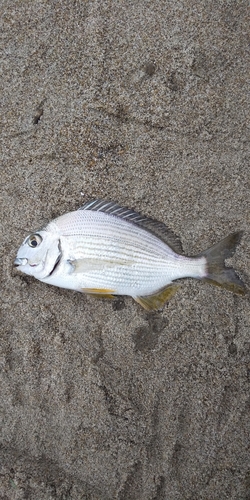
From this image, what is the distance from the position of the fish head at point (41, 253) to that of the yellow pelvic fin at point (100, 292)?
250mm

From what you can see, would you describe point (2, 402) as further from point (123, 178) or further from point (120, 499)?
point (123, 178)

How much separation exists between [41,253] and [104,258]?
0.37m

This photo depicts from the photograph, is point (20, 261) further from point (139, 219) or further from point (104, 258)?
point (139, 219)

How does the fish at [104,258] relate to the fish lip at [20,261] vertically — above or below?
above

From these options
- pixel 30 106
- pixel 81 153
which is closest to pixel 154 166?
pixel 81 153

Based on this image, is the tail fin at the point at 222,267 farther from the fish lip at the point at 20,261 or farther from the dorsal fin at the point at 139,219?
the fish lip at the point at 20,261

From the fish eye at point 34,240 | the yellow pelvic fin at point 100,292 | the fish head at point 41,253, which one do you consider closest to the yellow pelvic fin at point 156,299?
the yellow pelvic fin at point 100,292

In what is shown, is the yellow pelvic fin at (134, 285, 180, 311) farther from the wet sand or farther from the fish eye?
the fish eye

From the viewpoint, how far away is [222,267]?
2.64 m

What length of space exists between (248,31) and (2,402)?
2773 millimetres

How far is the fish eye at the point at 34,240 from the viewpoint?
270 cm

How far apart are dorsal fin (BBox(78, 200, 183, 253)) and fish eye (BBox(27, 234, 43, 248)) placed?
12.4 inches

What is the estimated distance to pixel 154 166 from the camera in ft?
9.59

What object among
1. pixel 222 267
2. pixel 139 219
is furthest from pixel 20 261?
pixel 222 267
